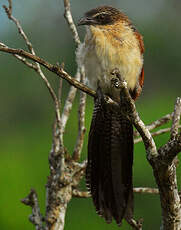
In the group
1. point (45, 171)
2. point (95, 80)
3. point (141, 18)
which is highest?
point (141, 18)

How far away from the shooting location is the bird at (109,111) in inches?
175

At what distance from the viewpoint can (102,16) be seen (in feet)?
16.2

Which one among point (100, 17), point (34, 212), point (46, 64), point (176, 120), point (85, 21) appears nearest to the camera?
point (46, 64)

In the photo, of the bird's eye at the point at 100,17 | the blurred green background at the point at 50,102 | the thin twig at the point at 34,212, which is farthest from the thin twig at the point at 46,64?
the blurred green background at the point at 50,102

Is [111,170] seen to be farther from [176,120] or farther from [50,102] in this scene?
[50,102]

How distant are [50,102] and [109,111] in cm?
1207

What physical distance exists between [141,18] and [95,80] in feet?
66.0

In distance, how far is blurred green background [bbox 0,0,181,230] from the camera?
Answer: 30.7 ft

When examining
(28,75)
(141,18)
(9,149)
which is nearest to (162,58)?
(141,18)

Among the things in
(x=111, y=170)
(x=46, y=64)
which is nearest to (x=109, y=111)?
(x=111, y=170)

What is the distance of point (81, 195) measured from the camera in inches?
180

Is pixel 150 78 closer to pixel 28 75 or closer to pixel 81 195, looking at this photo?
pixel 28 75

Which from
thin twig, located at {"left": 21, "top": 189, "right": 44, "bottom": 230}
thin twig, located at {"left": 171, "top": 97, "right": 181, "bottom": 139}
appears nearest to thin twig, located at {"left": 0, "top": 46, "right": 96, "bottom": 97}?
thin twig, located at {"left": 171, "top": 97, "right": 181, "bottom": 139}

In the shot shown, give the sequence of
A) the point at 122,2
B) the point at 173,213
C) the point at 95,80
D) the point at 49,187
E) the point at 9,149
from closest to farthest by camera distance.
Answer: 1. the point at 173,213
2. the point at 49,187
3. the point at 95,80
4. the point at 9,149
5. the point at 122,2
